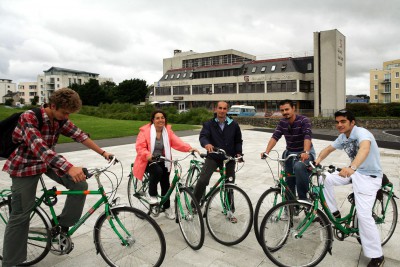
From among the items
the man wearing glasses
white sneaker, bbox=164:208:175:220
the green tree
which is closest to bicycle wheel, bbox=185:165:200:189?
white sneaker, bbox=164:208:175:220

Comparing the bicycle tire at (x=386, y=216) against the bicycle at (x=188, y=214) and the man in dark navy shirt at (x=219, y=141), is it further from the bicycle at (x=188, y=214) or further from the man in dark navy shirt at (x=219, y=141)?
the bicycle at (x=188, y=214)

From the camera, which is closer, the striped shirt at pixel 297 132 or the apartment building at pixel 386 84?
the striped shirt at pixel 297 132

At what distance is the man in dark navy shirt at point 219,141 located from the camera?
14.9ft

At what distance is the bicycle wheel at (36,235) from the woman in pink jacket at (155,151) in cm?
147

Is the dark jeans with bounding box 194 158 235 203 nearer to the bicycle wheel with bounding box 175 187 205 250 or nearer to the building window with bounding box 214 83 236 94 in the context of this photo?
the bicycle wheel with bounding box 175 187 205 250

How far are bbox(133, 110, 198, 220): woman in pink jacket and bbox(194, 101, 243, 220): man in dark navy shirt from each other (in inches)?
13.3

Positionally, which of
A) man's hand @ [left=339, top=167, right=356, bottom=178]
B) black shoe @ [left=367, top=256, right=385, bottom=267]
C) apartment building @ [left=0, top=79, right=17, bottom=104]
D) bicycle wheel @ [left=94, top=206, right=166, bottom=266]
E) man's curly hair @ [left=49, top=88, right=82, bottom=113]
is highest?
apartment building @ [left=0, top=79, right=17, bottom=104]

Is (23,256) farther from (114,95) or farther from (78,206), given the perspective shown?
(114,95)

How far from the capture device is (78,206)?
336cm

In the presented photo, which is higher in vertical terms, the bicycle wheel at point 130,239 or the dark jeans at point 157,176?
the dark jeans at point 157,176

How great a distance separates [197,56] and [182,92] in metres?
10.2

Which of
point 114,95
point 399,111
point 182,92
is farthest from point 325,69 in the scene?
point 114,95

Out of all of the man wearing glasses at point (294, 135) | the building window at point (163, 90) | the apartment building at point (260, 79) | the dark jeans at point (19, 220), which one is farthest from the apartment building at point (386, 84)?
the dark jeans at point (19, 220)

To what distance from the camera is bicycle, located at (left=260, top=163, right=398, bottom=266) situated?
3.37 metres
